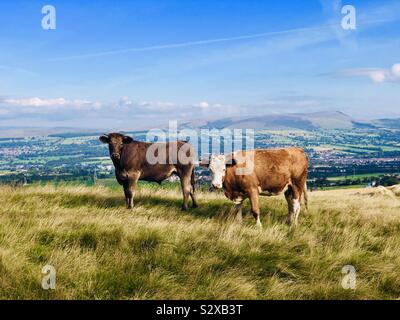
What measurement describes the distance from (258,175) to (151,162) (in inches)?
138

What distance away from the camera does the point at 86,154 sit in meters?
60.1

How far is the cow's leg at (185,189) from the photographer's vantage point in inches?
470

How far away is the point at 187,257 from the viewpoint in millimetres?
7281

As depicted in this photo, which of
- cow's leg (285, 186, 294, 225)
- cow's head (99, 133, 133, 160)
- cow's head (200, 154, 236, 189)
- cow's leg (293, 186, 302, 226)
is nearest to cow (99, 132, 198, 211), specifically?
cow's head (99, 133, 133, 160)

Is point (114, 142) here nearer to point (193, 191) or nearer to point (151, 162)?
point (151, 162)

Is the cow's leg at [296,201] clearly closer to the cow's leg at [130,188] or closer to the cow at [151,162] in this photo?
the cow at [151,162]

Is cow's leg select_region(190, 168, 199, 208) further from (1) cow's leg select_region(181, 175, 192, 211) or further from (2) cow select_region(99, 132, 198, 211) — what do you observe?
(1) cow's leg select_region(181, 175, 192, 211)

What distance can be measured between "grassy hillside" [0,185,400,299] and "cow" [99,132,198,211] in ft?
5.64

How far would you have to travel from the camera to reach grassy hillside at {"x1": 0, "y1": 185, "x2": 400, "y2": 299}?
20.4 feet

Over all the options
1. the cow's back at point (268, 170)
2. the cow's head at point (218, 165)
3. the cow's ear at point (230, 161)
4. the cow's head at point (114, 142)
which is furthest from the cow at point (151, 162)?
the cow's back at point (268, 170)

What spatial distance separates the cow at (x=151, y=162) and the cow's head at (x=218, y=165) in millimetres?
1562
